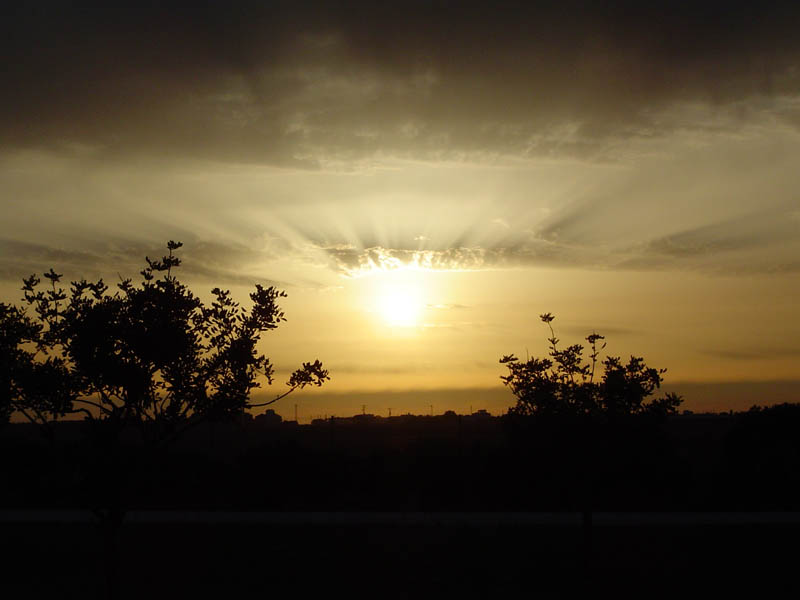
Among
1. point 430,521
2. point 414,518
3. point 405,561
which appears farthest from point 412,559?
point 414,518

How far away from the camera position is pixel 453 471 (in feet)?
109

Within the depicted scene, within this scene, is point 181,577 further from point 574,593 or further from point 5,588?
point 574,593

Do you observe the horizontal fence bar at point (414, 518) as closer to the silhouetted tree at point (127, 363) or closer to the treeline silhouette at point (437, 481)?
the treeline silhouette at point (437, 481)

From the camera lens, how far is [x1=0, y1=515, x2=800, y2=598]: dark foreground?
1866 centimetres

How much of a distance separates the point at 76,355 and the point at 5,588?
9687 millimetres

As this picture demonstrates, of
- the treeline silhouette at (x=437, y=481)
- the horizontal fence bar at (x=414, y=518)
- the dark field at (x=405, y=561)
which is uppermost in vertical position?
the treeline silhouette at (x=437, y=481)

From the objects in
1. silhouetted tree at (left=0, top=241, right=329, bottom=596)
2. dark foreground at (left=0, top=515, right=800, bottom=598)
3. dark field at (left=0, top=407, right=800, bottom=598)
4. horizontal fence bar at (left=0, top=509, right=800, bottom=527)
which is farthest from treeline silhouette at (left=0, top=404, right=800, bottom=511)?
silhouetted tree at (left=0, top=241, right=329, bottom=596)

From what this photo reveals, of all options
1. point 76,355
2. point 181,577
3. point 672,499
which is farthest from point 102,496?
point 672,499

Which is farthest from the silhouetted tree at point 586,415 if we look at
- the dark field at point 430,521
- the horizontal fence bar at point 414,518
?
the horizontal fence bar at point 414,518

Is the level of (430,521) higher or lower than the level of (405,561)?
higher

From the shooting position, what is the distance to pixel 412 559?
68.7 feet

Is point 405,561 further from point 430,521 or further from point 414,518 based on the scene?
point 414,518

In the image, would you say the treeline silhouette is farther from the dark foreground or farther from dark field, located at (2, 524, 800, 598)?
dark field, located at (2, 524, 800, 598)

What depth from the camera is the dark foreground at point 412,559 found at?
18656mm
